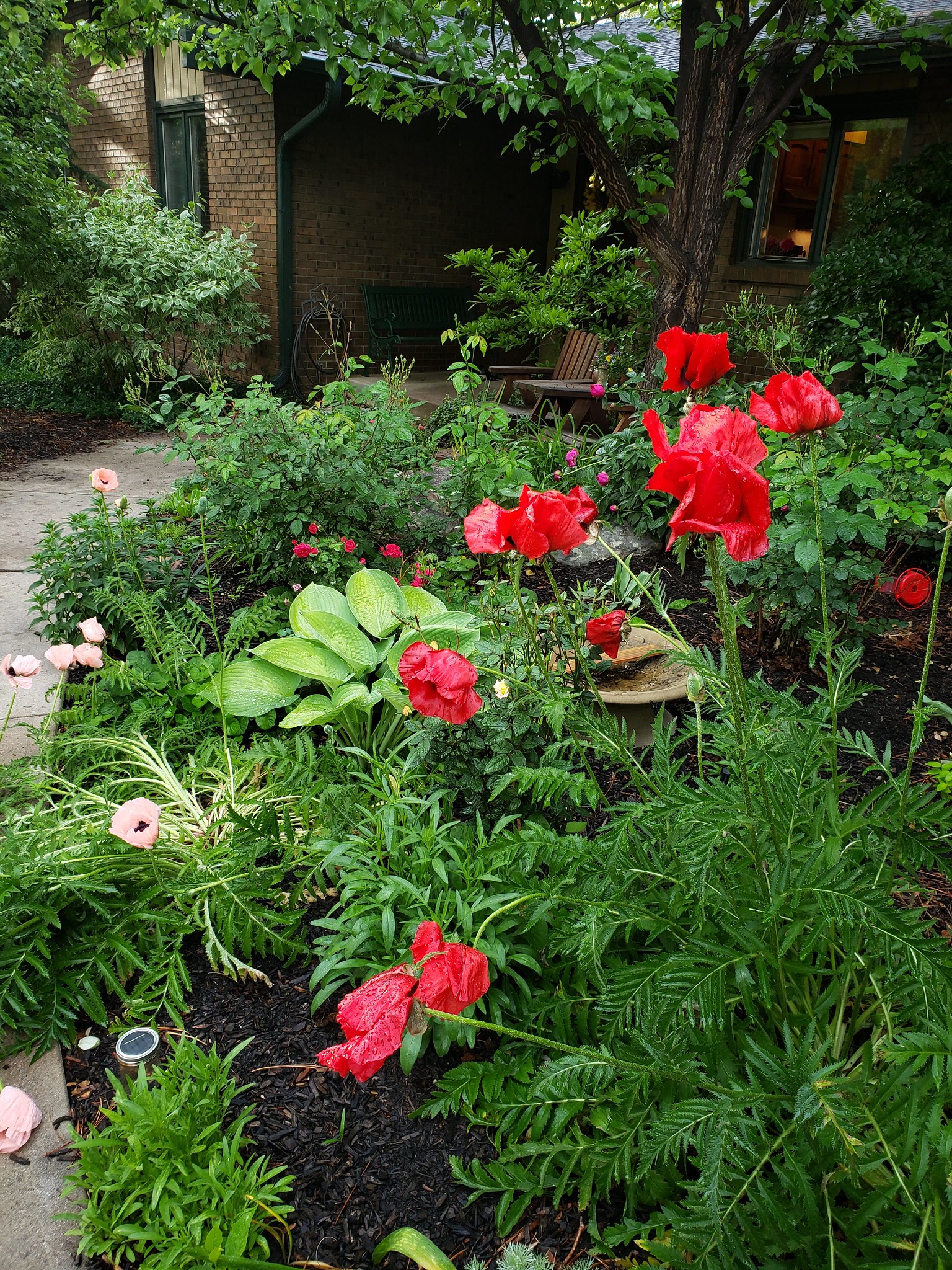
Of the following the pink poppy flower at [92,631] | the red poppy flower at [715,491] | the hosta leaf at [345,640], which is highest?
the red poppy flower at [715,491]

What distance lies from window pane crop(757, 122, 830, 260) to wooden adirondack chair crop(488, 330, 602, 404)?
2.03 metres

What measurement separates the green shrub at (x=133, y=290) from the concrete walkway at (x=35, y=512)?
110 cm

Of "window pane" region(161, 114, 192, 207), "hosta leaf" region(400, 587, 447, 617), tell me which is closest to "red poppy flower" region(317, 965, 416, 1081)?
"hosta leaf" region(400, 587, 447, 617)

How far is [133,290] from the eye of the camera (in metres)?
7.84

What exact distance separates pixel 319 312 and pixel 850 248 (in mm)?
4833

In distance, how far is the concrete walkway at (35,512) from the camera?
10.1 ft

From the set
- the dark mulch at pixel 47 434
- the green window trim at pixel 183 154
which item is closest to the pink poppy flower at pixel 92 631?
the dark mulch at pixel 47 434

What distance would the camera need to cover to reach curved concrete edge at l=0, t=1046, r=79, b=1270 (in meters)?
1.47

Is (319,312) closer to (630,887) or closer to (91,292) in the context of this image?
(91,292)

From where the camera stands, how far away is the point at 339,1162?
5.36 feet

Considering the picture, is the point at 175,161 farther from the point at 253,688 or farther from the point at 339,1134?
the point at 339,1134

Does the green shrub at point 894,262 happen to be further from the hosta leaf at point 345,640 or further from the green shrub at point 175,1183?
the green shrub at point 175,1183

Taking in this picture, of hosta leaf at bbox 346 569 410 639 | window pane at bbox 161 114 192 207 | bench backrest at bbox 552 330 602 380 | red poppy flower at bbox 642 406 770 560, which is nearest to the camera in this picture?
red poppy flower at bbox 642 406 770 560

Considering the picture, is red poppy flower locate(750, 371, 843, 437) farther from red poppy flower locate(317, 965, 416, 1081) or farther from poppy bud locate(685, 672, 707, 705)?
red poppy flower locate(317, 965, 416, 1081)
